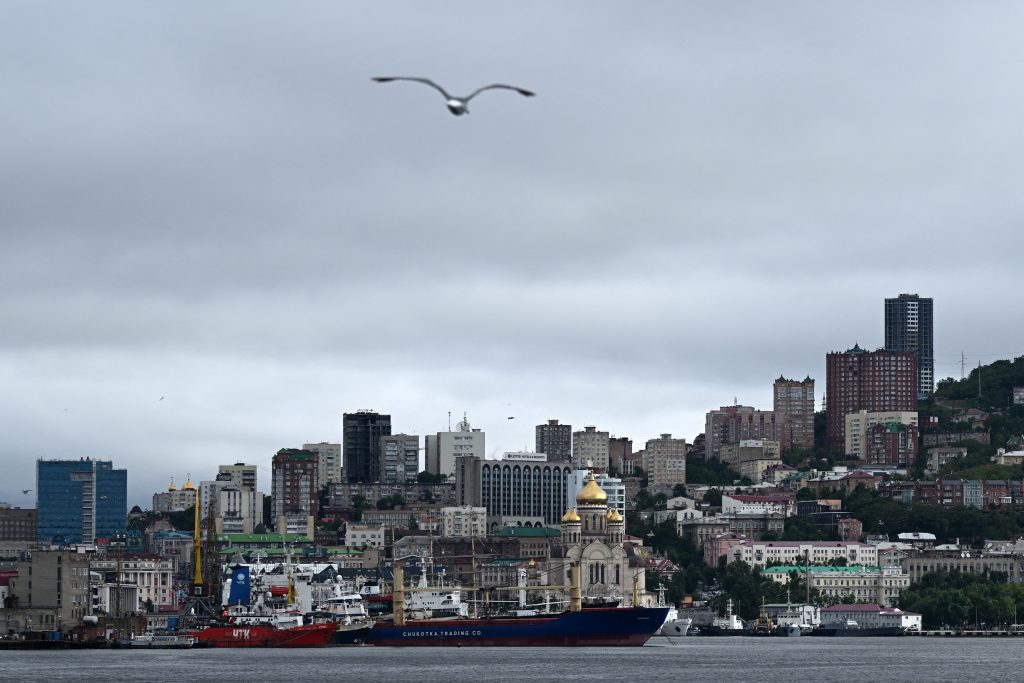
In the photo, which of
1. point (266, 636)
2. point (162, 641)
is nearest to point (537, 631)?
point (266, 636)

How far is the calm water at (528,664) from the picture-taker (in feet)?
Answer: 381

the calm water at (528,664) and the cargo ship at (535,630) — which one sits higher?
the cargo ship at (535,630)

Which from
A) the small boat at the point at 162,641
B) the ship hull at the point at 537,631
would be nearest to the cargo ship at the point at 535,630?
the ship hull at the point at 537,631

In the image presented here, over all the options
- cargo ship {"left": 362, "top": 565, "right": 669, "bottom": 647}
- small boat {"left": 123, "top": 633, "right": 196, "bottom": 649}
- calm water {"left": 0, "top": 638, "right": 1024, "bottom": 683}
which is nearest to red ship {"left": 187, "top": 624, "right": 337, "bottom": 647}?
small boat {"left": 123, "top": 633, "right": 196, "bottom": 649}

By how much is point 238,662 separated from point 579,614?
3115cm

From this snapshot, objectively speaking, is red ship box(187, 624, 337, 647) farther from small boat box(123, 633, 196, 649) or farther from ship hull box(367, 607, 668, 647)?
ship hull box(367, 607, 668, 647)

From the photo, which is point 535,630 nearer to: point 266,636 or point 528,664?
point 266,636

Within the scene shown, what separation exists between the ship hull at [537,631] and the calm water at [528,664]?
1.79 m

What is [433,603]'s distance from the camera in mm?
176375

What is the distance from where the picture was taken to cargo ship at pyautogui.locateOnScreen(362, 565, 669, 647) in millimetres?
157500

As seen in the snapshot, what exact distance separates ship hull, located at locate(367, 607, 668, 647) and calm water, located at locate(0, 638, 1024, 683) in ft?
5.87

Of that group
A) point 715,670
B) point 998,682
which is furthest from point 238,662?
point 998,682

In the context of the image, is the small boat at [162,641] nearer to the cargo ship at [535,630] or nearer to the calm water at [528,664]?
the calm water at [528,664]

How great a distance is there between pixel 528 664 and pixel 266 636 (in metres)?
35.4
